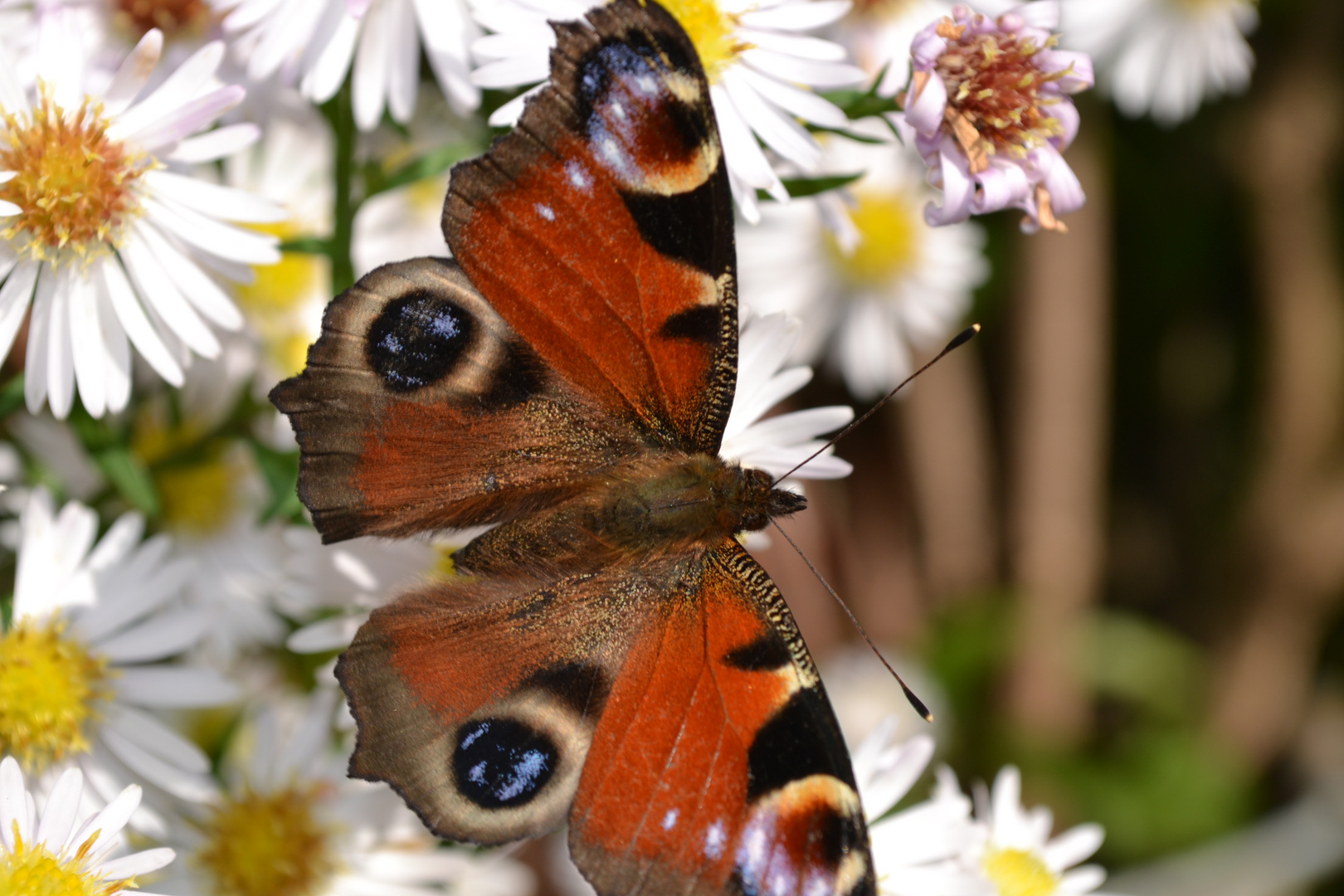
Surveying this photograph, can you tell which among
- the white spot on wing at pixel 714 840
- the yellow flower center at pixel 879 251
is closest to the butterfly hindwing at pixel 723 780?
the white spot on wing at pixel 714 840

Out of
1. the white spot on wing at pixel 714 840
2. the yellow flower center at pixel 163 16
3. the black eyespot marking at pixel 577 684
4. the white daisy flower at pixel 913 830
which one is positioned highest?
the yellow flower center at pixel 163 16

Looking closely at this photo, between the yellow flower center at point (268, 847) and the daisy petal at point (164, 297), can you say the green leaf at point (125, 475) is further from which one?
the yellow flower center at point (268, 847)

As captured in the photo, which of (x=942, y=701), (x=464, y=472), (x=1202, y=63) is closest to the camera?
(x=464, y=472)

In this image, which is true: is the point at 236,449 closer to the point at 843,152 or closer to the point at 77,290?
the point at 77,290

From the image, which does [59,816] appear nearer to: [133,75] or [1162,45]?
[133,75]

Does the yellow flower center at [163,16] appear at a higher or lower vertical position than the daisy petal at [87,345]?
higher

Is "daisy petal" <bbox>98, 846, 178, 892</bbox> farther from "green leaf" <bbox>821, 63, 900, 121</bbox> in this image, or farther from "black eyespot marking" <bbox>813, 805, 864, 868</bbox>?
"green leaf" <bbox>821, 63, 900, 121</bbox>

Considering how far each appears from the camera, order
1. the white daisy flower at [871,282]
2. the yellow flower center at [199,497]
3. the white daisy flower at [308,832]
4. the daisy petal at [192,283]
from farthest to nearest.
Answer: the white daisy flower at [871,282] → the yellow flower center at [199,497] → the white daisy flower at [308,832] → the daisy petal at [192,283]

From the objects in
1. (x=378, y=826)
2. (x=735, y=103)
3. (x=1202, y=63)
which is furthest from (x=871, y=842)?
(x=1202, y=63)
